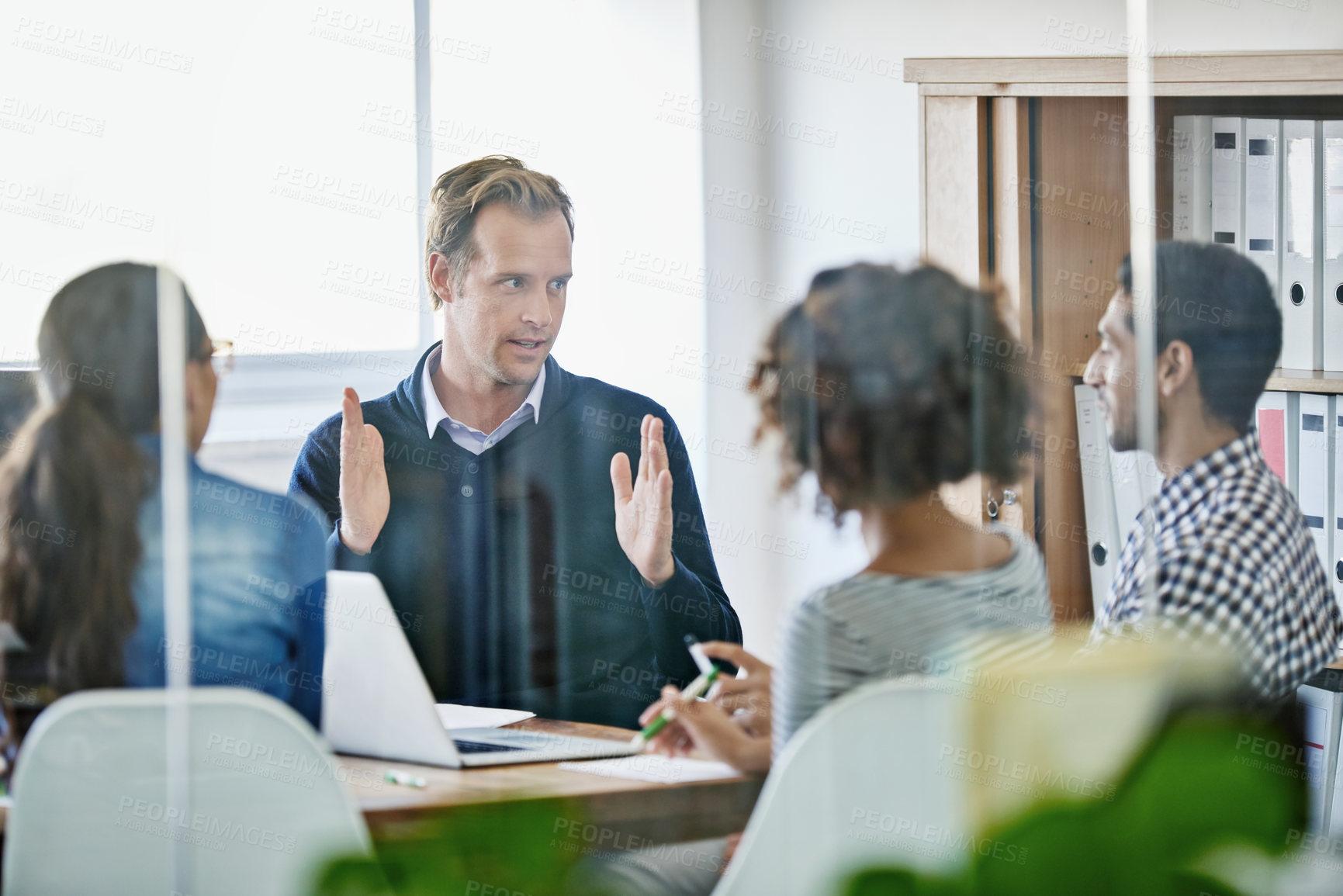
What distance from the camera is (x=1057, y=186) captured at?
1544 millimetres

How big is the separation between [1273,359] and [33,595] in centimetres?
163

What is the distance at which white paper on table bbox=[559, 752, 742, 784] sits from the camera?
1447 mm

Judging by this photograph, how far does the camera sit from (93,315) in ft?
4.63

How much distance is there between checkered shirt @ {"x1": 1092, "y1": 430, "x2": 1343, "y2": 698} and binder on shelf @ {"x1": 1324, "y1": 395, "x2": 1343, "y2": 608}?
4 centimetres

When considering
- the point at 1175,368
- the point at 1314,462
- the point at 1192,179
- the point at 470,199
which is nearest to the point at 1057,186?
the point at 1192,179

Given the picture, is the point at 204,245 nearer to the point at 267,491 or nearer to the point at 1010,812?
the point at 267,491

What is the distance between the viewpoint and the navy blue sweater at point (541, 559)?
149 cm

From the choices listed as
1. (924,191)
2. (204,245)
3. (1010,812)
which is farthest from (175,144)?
(1010,812)

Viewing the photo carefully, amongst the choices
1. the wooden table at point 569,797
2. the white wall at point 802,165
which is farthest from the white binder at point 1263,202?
the wooden table at point 569,797

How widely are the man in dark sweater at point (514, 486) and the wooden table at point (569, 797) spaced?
3.8 inches

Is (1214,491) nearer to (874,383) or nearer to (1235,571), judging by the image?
(1235,571)

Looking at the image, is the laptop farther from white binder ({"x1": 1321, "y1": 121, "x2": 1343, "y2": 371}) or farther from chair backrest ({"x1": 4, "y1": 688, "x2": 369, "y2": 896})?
white binder ({"x1": 1321, "y1": 121, "x2": 1343, "y2": 371})

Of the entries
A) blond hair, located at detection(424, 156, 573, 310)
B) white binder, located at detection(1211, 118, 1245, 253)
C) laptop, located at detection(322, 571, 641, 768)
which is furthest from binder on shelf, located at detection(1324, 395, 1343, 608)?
blond hair, located at detection(424, 156, 573, 310)

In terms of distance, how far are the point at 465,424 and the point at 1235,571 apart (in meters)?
1.03
